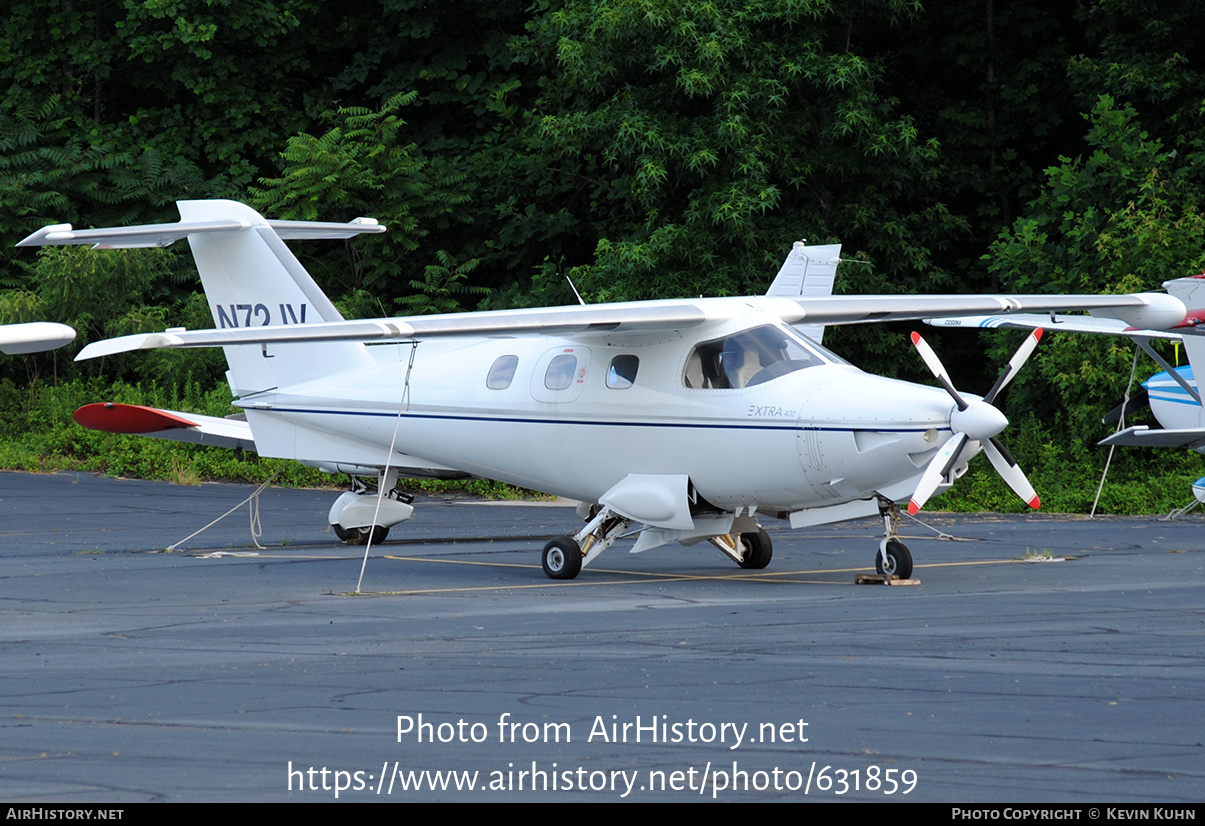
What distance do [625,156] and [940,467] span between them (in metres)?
16.3

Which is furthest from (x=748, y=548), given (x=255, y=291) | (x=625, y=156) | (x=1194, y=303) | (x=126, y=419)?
(x=625, y=156)

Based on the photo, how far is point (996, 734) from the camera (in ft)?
20.5

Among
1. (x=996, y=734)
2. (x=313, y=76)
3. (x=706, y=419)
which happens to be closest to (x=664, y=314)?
(x=706, y=419)

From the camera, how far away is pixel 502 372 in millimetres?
13938

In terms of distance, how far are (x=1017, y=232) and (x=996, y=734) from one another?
71.6 ft

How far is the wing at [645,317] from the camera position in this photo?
1134cm

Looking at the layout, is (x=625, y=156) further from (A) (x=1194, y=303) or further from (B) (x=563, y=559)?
(B) (x=563, y=559)

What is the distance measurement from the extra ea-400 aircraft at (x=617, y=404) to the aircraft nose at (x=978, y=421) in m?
0.02

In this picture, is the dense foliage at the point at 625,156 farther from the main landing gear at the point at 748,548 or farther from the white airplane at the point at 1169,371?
the main landing gear at the point at 748,548

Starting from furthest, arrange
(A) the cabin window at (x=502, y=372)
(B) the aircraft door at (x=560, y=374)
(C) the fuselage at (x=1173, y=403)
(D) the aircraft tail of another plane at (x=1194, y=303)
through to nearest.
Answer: (C) the fuselage at (x=1173, y=403) → (D) the aircraft tail of another plane at (x=1194, y=303) → (A) the cabin window at (x=502, y=372) → (B) the aircraft door at (x=560, y=374)

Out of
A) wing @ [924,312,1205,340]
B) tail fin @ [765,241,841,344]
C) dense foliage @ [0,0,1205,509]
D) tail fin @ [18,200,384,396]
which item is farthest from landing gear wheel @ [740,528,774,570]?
A: dense foliage @ [0,0,1205,509]

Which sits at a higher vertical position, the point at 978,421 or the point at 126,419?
the point at 978,421

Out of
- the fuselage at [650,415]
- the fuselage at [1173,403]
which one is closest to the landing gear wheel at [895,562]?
the fuselage at [650,415]

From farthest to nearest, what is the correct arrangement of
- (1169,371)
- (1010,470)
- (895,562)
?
1. (1169,371)
2. (1010,470)
3. (895,562)
